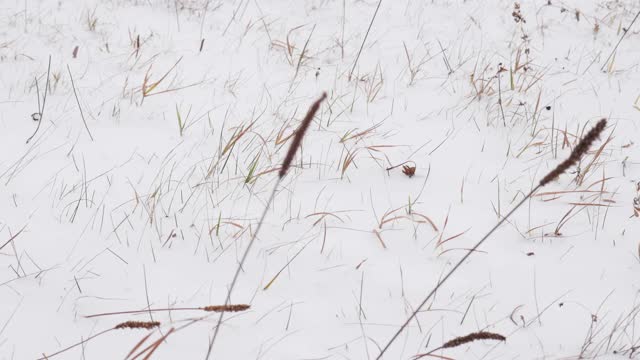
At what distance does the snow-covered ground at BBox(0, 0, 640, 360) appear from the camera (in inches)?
61.7

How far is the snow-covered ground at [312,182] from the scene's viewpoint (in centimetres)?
157

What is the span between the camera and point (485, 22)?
3.37 metres

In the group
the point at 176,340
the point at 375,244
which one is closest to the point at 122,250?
the point at 176,340

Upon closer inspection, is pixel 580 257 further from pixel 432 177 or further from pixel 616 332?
pixel 432 177

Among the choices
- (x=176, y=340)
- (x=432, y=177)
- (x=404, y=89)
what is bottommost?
(x=176, y=340)

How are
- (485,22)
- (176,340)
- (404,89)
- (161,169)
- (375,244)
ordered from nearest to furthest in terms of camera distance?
1. (176,340)
2. (375,244)
3. (161,169)
4. (404,89)
5. (485,22)

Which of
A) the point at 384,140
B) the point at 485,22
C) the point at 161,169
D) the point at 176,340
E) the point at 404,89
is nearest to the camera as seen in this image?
the point at 176,340

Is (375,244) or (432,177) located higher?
(432,177)

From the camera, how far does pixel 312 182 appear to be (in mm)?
2152

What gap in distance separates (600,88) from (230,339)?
97.0 inches

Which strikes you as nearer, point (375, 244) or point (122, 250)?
point (122, 250)

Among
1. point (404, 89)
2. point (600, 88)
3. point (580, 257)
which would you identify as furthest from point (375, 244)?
point (600, 88)

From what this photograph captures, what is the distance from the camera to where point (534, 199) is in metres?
2.11

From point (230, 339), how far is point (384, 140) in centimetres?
128
